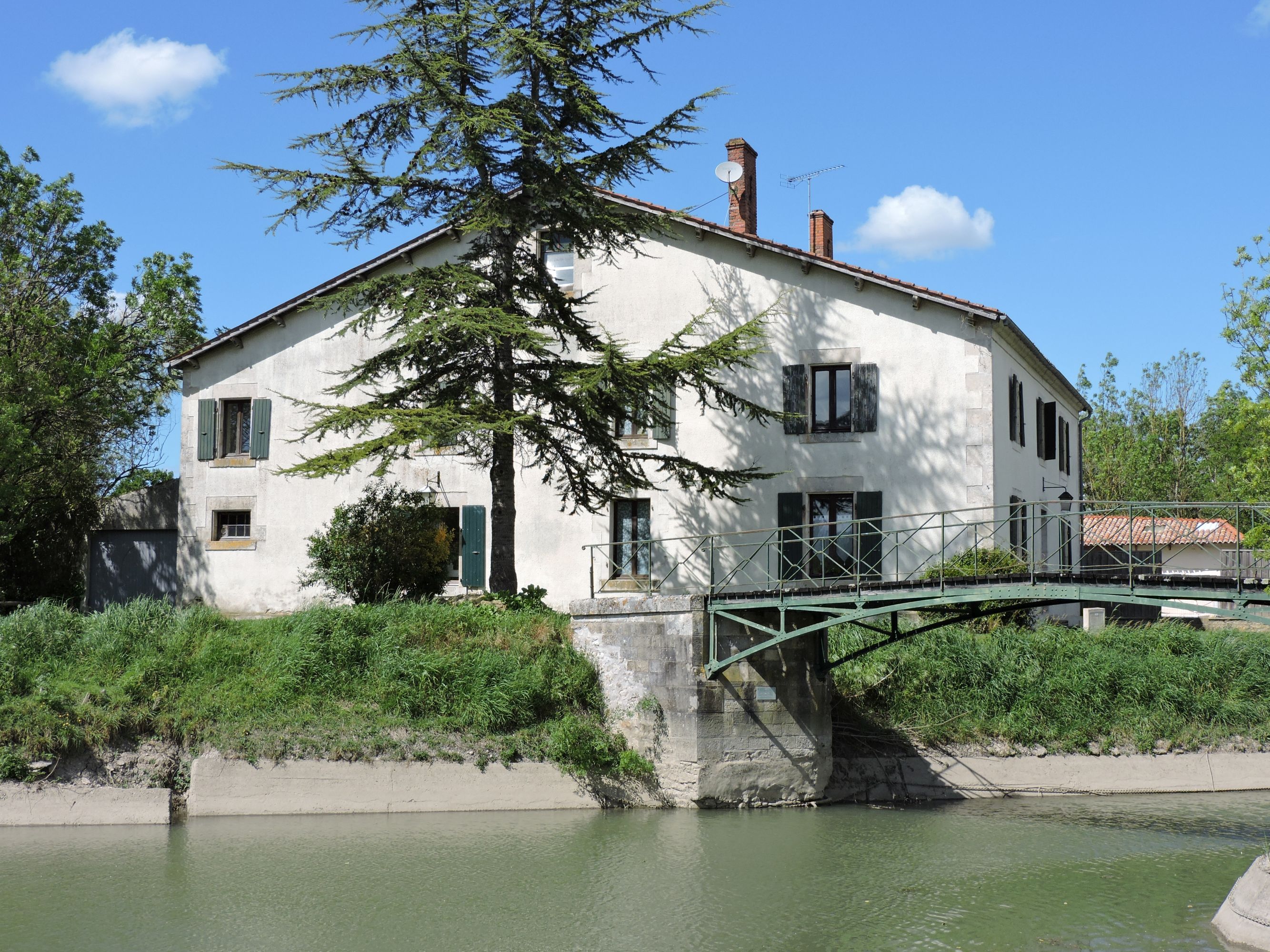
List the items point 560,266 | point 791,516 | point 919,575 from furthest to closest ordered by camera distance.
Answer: point 560,266
point 791,516
point 919,575

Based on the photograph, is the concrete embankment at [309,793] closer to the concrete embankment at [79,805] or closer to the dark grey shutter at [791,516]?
the concrete embankment at [79,805]

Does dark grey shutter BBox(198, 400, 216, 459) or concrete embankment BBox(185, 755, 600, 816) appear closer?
concrete embankment BBox(185, 755, 600, 816)

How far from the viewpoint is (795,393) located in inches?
833

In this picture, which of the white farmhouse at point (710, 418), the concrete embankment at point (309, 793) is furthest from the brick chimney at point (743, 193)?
the concrete embankment at point (309, 793)

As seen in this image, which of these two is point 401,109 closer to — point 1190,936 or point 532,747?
point 532,747

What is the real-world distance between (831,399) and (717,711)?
7912mm

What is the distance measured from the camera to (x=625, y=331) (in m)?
22.0

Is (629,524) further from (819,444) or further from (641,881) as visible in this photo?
(641,881)

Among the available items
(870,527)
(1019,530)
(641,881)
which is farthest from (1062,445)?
(641,881)

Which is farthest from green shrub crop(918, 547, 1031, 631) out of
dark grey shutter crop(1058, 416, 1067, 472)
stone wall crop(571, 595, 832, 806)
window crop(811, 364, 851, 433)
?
dark grey shutter crop(1058, 416, 1067, 472)

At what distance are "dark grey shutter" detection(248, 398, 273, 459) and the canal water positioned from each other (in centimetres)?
986

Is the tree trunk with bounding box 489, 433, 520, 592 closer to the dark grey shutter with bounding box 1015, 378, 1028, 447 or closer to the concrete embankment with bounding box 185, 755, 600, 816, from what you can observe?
the concrete embankment with bounding box 185, 755, 600, 816

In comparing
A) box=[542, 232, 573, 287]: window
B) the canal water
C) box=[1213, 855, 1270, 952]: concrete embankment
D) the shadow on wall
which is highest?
box=[542, 232, 573, 287]: window

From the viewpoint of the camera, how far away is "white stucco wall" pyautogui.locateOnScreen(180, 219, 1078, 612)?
2044cm
